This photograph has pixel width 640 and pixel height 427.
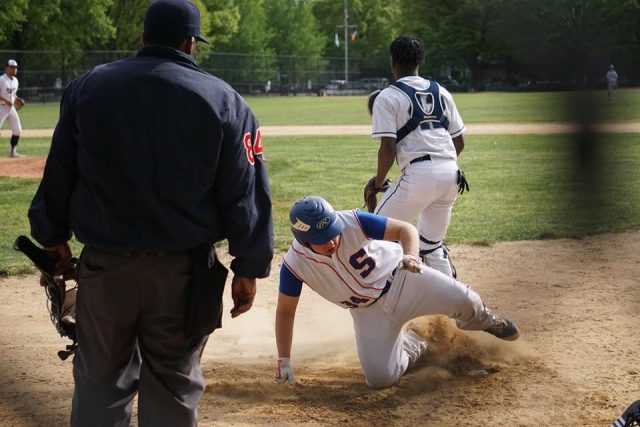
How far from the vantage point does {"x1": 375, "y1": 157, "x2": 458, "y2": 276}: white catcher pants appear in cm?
470

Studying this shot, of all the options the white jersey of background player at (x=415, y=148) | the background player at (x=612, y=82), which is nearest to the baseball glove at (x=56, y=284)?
the background player at (x=612, y=82)

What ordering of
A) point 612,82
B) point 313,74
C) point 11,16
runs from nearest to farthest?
point 612,82
point 11,16
point 313,74

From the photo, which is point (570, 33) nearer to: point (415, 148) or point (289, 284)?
point (289, 284)

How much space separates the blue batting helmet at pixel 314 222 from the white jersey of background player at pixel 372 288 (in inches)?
1.7

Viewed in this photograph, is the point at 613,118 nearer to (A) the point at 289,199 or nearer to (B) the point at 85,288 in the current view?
(B) the point at 85,288

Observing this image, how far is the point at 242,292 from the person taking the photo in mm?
2723

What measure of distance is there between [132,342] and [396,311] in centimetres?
150

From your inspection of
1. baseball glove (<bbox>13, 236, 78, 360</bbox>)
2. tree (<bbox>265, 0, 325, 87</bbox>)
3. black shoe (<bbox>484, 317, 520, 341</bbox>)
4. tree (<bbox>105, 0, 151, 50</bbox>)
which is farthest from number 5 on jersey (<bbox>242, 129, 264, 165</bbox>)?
tree (<bbox>265, 0, 325, 87</bbox>)

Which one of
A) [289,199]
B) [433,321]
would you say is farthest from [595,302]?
[289,199]

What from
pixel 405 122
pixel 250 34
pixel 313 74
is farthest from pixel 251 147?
A: pixel 313 74

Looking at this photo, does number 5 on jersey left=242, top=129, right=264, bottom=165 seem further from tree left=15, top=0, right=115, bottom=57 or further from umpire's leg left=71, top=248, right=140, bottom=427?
tree left=15, top=0, right=115, bottom=57

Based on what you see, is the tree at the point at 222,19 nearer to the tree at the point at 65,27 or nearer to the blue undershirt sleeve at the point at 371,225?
the tree at the point at 65,27

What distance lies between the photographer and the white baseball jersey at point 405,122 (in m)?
4.65

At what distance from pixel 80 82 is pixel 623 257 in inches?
198
